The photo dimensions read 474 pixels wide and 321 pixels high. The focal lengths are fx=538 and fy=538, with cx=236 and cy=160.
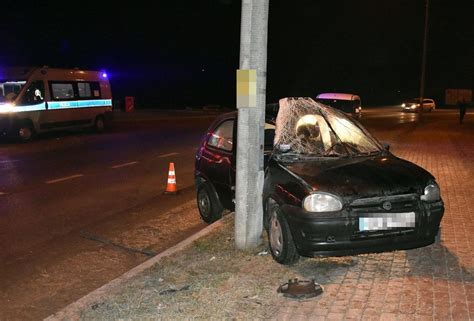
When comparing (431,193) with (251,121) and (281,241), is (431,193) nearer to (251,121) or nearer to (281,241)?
(281,241)

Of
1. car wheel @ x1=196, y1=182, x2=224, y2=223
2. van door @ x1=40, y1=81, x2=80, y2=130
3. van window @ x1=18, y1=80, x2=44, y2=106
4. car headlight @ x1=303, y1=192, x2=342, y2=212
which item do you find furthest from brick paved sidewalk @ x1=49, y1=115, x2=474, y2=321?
van door @ x1=40, y1=81, x2=80, y2=130

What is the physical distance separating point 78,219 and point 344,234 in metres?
4.52

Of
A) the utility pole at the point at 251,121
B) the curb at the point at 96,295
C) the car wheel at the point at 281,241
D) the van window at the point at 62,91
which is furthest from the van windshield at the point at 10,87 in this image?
the car wheel at the point at 281,241

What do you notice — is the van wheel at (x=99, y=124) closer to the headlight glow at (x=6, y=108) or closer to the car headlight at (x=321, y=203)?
the headlight glow at (x=6, y=108)

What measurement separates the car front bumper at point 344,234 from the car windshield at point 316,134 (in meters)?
1.11

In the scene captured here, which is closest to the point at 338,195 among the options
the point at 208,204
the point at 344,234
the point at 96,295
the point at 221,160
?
the point at 344,234

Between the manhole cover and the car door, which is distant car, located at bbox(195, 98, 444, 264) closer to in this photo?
the manhole cover

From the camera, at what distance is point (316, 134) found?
6.26 metres

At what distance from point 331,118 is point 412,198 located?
1746 mm

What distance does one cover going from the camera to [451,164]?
40.8ft

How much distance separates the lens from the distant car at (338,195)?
4891 mm

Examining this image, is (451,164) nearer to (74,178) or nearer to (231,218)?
(231,218)

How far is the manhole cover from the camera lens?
4.45 metres

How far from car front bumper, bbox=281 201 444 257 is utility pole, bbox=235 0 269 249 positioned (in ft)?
2.20
